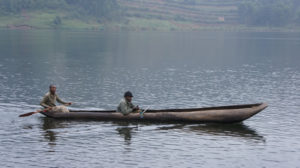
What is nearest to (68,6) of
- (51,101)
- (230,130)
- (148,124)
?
(51,101)

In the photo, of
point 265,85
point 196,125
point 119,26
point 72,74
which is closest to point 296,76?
point 265,85

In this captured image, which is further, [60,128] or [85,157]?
[60,128]

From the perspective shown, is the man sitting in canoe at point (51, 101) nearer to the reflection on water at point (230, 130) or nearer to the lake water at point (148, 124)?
the lake water at point (148, 124)

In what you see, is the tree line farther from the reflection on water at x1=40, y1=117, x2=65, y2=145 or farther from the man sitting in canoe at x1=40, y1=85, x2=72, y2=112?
the reflection on water at x1=40, y1=117, x2=65, y2=145

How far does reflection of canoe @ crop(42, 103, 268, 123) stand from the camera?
2417 cm

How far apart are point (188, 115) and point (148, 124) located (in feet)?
7.90

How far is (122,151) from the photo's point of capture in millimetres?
20172

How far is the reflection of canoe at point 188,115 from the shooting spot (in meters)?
24.2

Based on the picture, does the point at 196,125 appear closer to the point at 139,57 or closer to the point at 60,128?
the point at 60,128

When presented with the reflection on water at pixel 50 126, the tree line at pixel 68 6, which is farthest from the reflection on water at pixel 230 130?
the tree line at pixel 68 6

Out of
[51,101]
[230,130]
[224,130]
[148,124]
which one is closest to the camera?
[224,130]

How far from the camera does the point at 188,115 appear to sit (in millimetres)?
24500

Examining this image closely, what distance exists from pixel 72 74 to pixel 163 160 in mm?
31201

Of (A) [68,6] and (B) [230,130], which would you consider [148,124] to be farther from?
(A) [68,6]
